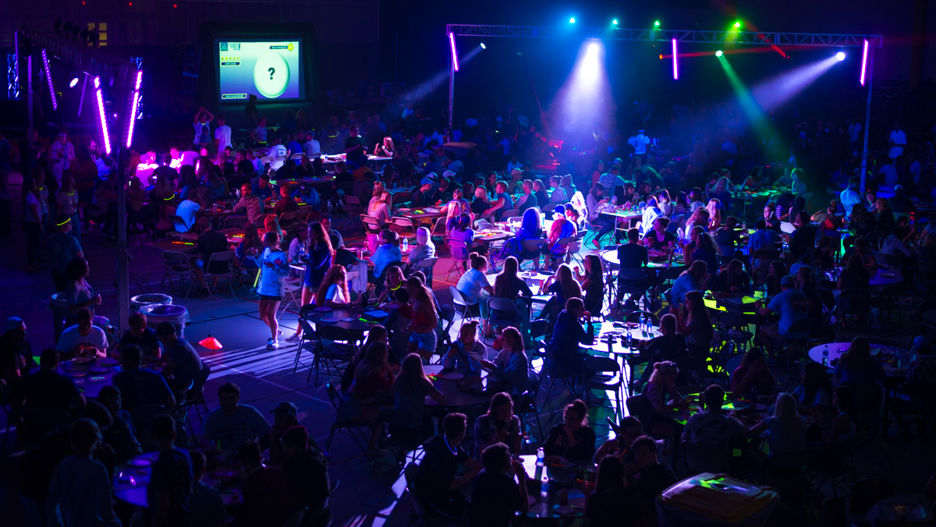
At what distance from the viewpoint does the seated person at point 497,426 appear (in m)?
6.62

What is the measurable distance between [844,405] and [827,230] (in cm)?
729

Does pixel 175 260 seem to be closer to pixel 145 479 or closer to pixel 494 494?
pixel 145 479

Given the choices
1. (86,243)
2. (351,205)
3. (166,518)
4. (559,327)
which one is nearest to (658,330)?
(559,327)

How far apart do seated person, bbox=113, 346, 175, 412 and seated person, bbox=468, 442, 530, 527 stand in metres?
2.81

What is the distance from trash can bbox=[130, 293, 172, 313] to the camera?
33.3 ft

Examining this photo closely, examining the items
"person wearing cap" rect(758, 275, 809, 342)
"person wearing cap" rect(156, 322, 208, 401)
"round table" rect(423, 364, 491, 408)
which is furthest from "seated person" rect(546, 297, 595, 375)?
"person wearing cap" rect(156, 322, 208, 401)

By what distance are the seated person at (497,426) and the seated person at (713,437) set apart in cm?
135

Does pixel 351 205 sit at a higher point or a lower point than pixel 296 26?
lower

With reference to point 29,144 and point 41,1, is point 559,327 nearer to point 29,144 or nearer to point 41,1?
point 29,144

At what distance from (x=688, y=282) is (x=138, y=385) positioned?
598cm

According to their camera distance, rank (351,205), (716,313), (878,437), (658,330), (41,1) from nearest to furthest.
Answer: (878,437) < (658,330) < (716,313) < (351,205) < (41,1)

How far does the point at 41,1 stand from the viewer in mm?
24672

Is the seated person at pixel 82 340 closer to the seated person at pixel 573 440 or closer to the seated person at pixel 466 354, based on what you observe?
the seated person at pixel 466 354

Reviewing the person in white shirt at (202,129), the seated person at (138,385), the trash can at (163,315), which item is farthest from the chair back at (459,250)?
the person in white shirt at (202,129)
